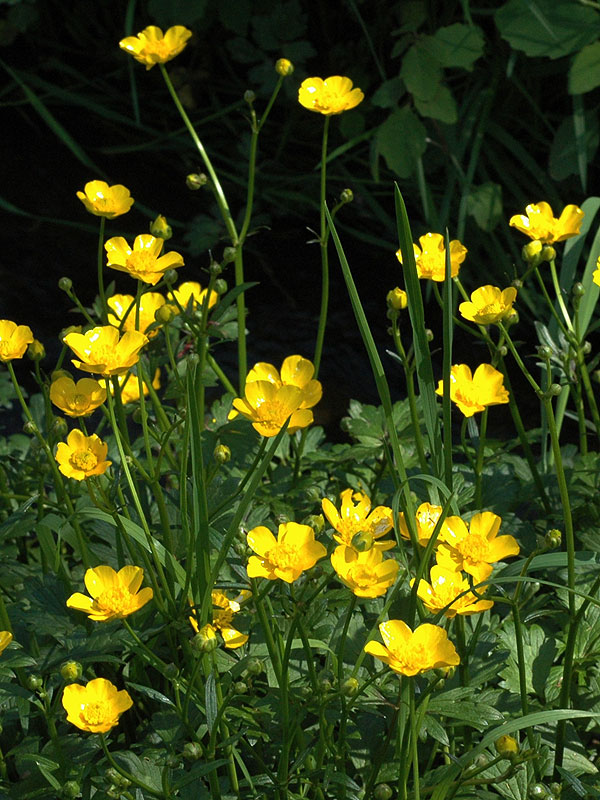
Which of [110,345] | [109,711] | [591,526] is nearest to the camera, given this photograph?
[109,711]

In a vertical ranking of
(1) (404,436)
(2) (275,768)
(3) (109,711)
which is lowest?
(2) (275,768)

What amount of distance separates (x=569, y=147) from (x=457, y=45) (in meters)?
0.39

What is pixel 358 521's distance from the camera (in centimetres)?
115

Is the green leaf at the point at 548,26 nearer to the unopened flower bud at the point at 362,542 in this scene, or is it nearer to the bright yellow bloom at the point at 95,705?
the unopened flower bud at the point at 362,542

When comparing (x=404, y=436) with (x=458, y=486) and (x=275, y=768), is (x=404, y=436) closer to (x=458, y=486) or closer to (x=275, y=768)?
(x=458, y=486)

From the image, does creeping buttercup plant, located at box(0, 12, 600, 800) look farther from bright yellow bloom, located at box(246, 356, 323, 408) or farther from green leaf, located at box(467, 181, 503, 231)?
green leaf, located at box(467, 181, 503, 231)

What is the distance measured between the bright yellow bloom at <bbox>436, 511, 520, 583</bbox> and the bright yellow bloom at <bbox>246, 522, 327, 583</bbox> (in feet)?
0.51

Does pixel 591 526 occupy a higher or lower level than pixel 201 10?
lower

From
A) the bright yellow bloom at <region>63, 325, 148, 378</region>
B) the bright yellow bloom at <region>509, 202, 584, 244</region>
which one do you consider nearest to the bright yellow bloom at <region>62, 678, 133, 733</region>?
the bright yellow bloom at <region>63, 325, 148, 378</region>

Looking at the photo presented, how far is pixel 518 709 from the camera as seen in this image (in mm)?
1247

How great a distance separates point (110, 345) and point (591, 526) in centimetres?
78

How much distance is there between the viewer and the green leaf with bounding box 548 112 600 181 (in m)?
2.58

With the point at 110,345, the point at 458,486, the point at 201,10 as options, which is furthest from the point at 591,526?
the point at 201,10

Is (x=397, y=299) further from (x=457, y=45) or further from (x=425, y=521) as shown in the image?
(x=457, y=45)
